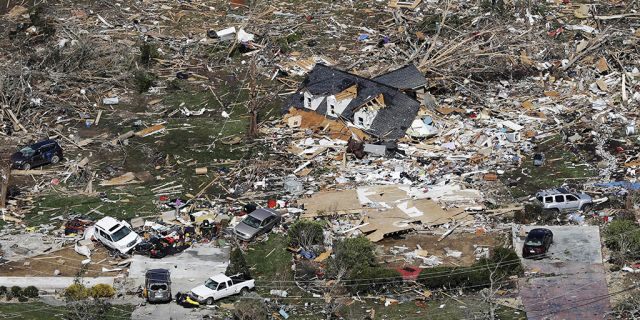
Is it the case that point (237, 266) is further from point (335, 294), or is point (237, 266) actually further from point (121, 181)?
point (121, 181)

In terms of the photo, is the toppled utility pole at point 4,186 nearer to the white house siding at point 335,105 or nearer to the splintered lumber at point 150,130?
the splintered lumber at point 150,130

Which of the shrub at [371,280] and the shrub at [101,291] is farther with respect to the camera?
the shrub at [371,280]

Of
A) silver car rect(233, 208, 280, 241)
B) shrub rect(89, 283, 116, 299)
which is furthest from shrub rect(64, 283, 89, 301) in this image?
silver car rect(233, 208, 280, 241)

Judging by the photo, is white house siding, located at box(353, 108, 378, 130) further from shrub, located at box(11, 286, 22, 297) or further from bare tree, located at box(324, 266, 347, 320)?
shrub, located at box(11, 286, 22, 297)

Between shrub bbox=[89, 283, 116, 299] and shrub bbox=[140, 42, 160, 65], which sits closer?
shrub bbox=[89, 283, 116, 299]

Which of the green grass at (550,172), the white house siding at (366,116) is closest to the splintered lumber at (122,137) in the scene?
the white house siding at (366,116)

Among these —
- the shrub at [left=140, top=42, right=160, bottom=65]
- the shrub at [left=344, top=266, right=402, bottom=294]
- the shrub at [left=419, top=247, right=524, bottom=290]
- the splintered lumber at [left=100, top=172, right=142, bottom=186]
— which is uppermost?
the shrub at [left=419, top=247, right=524, bottom=290]
